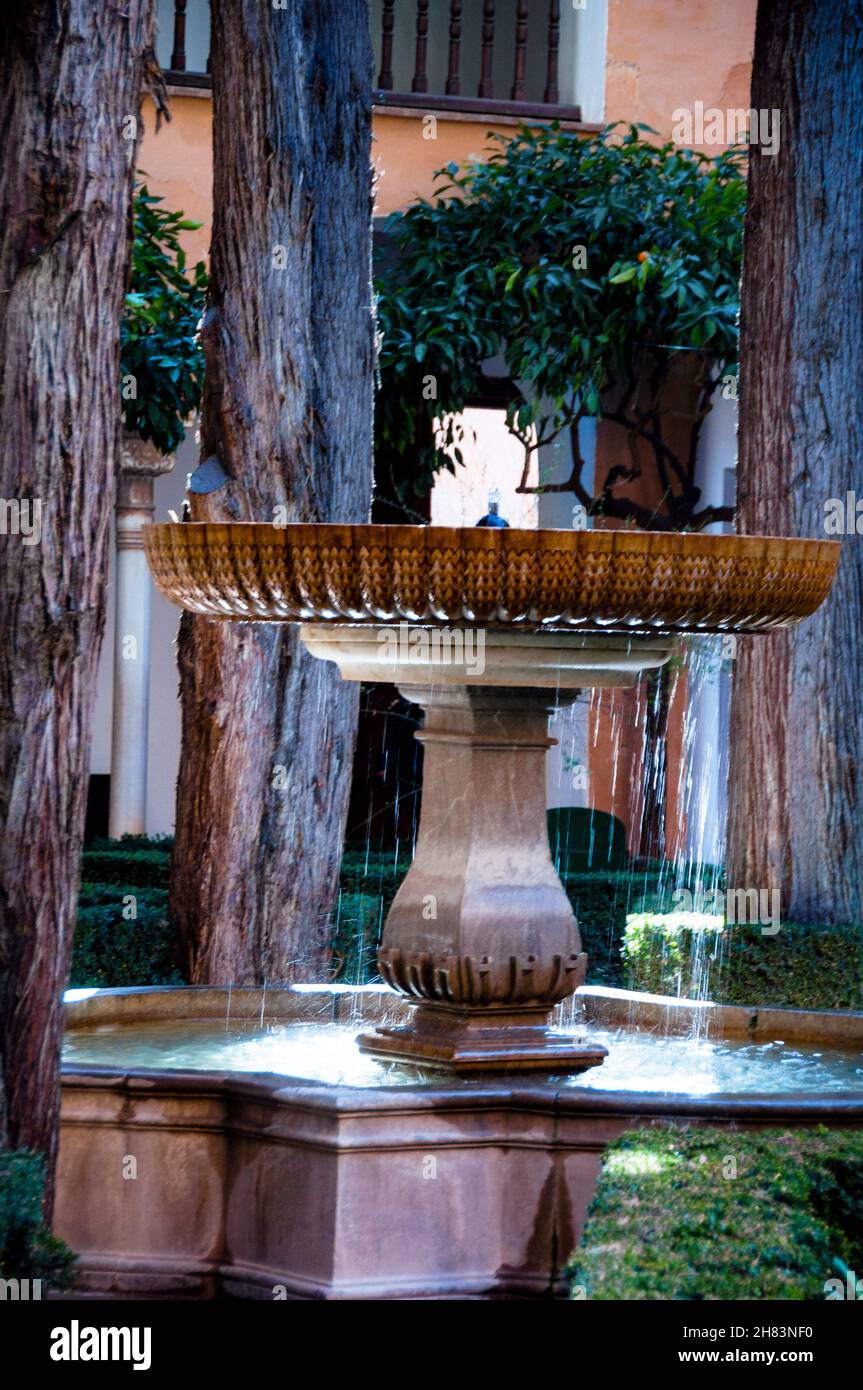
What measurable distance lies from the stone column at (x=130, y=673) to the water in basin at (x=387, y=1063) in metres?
6.12

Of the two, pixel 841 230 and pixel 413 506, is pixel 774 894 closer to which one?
pixel 841 230

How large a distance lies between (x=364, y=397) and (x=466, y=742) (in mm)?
3412

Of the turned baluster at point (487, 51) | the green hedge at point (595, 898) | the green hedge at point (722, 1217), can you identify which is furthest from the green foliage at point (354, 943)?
the turned baluster at point (487, 51)

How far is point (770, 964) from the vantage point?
7.34 meters

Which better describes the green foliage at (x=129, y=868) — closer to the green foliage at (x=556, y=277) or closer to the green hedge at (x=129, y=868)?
the green hedge at (x=129, y=868)

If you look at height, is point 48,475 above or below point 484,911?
above

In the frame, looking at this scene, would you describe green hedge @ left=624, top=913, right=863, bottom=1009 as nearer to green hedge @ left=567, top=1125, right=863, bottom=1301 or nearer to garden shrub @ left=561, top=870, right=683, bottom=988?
garden shrub @ left=561, top=870, right=683, bottom=988

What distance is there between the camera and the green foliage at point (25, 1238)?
327cm

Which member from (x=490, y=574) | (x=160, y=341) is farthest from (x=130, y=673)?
(x=490, y=574)

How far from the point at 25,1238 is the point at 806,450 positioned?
529 cm

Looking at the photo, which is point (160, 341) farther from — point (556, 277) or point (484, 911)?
point (484, 911)

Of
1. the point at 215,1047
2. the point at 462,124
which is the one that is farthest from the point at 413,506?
the point at 215,1047
